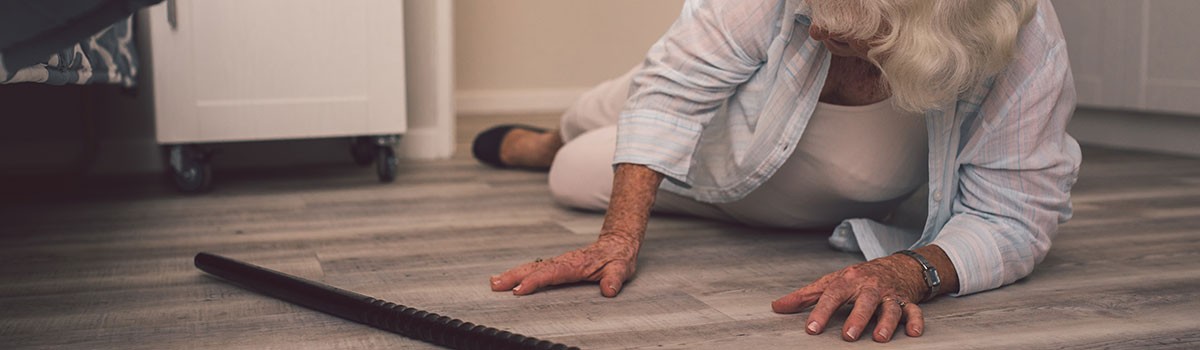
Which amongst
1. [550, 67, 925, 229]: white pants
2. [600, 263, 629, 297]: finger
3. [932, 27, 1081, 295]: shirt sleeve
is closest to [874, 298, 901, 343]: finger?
[932, 27, 1081, 295]: shirt sleeve

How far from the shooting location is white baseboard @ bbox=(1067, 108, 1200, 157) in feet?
8.13

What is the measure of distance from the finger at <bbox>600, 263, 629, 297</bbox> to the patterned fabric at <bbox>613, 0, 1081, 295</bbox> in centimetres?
13

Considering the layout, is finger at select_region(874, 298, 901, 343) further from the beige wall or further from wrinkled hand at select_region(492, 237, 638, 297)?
the beige wall

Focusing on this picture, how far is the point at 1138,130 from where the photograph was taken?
8.56 ft

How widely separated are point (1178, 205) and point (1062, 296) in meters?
0.71

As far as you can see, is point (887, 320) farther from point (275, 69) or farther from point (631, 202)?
point (275, 69)

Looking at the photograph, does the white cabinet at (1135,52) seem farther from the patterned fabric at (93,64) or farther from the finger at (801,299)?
the patterned fabric at (93,64)

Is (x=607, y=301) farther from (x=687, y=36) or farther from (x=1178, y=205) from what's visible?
(x=1178, y=205)

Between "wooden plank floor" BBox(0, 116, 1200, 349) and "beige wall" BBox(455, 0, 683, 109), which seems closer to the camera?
"wooden plank floor" BBox(0, 116, 1200, 349)

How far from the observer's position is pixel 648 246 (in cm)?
150

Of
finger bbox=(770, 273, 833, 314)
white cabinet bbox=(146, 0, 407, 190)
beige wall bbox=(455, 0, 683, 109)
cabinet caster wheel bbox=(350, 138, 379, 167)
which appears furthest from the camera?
beige wall bbox=(455, 0, 683, 109)

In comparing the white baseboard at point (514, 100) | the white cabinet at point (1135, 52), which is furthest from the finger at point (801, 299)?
the white baseboard at point (514, 100)

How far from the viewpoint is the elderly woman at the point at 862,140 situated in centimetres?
108

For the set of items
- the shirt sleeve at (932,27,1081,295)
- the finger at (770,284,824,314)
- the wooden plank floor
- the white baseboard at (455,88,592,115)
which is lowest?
the white baseboard at (455,88,592,115)
